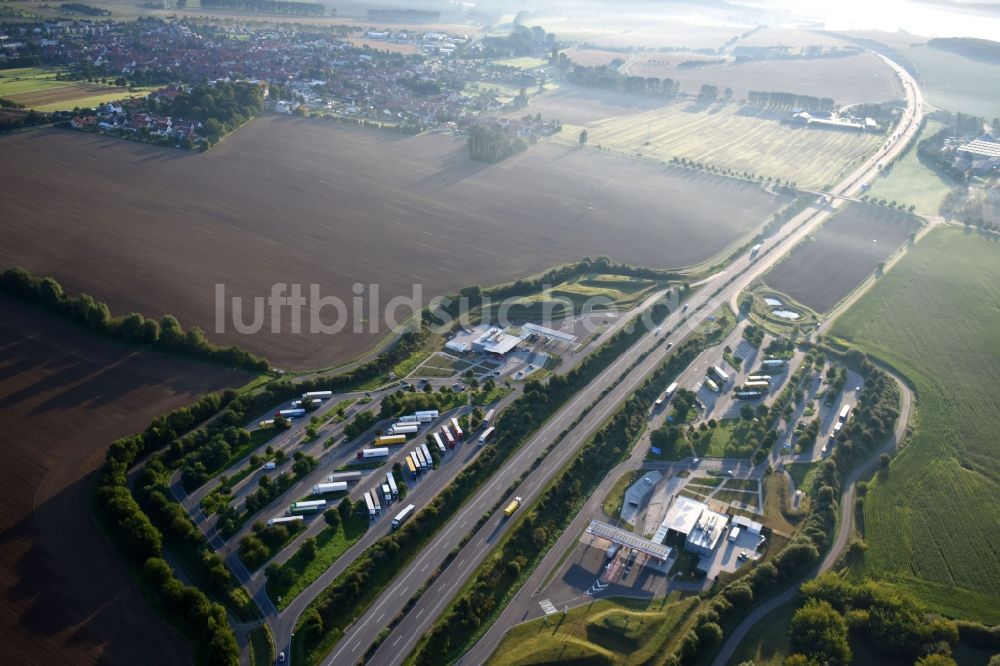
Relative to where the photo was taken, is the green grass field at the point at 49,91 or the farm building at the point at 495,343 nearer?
the farm building at the point at 495,343

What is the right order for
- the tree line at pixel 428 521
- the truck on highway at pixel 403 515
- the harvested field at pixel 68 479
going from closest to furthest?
the harvested field at pixel 68 479 < the tree line at pixel 428 521 < the truck on highway at pixel 403 515

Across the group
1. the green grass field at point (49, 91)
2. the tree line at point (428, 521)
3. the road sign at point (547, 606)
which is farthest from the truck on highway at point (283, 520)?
the green grass field at point (49, 91)

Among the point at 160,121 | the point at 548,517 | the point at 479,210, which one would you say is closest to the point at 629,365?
the point at 548,517

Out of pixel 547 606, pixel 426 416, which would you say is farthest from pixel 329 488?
pixel 547 606

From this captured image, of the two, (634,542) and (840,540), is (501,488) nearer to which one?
(634,542)

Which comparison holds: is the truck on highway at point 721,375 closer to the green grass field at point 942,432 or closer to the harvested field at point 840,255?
the green grass field at point 942,432

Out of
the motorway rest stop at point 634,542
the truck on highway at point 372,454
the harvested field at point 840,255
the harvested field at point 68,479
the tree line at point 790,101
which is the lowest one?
the harvested field at point 68,479

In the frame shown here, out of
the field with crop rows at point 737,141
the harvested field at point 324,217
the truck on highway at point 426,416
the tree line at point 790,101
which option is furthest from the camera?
the tree line at point 790,101

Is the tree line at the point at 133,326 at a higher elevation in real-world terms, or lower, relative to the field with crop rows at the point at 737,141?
lower
